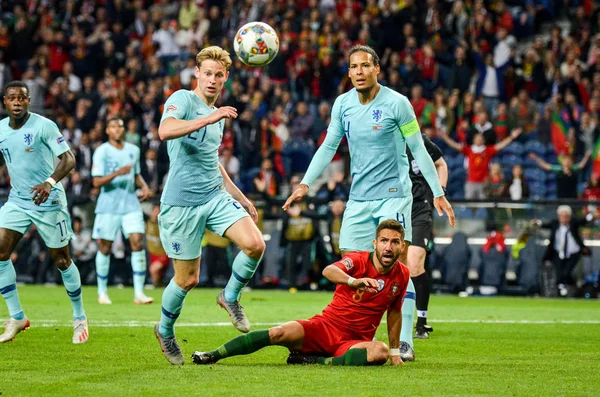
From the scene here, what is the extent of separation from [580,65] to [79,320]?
1542cm

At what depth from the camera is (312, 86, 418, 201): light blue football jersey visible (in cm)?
897

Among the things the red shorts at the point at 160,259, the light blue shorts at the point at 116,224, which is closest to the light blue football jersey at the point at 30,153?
the light blue shorts at the point at 116,224

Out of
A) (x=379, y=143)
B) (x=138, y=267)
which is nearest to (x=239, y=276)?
(x=379, y=143)

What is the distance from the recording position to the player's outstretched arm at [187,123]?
779 cm

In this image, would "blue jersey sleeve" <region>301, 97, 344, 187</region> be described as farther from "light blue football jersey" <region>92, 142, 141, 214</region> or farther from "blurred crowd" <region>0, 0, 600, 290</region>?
"blurred crowd" <region>0, 0, 600, 290</region>

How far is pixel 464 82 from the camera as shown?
77.0 feet

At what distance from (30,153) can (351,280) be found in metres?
4.13

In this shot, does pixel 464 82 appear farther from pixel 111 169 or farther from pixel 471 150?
pixel 111 169

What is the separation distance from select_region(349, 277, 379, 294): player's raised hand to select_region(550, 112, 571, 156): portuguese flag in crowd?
14607mm

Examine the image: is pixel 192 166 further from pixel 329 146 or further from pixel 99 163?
pixel 99 163

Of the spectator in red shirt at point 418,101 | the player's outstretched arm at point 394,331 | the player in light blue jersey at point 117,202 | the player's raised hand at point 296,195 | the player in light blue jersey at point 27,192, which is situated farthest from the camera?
the spectator in red shirt at point 418,101

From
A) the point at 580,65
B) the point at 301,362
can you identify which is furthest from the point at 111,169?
the point at 580,65

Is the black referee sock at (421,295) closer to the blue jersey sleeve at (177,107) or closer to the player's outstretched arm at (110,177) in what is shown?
the blue jersey sleeve at (177,107)

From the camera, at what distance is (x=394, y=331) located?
848 cm
